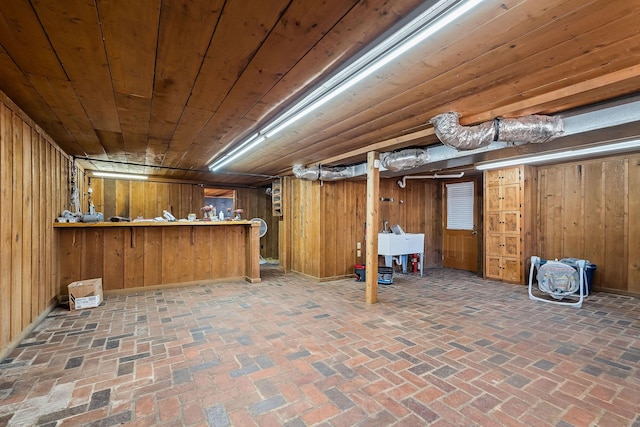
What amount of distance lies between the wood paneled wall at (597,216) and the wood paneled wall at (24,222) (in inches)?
307

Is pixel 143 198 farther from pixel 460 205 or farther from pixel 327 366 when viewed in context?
pixel 460 205

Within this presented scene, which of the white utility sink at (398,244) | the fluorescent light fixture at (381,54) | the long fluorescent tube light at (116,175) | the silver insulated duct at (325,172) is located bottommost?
the white utility sink at (398,244)

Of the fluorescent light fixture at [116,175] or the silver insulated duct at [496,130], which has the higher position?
the fluorescent light fixture at [116,175]

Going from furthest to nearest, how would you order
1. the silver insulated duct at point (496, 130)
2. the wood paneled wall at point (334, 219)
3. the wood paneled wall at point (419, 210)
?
the wood paneled wall at point (419, 210) < the wood paneled wall at point (334, 219) < the silver insulated duct at point (496, 130)

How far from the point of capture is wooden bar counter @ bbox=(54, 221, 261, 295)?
448 centimetres

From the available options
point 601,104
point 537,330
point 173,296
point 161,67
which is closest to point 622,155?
point 601,104

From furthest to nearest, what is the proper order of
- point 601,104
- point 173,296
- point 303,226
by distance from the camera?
point 303,226 → point 173,296 → point 601,104

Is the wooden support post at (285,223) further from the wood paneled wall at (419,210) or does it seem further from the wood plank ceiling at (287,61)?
the wood plank ceiling at (287,61)

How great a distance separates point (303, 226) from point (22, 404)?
4.90 m

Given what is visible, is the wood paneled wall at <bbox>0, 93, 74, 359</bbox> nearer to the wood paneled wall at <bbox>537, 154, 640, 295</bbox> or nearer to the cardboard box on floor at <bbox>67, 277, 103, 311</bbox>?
the cardboard box on floor at <bbox>67, 277, 103, 311</bbox>

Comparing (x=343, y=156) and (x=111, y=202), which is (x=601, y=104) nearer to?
(x=343, y=156)

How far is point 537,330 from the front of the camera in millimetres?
3221

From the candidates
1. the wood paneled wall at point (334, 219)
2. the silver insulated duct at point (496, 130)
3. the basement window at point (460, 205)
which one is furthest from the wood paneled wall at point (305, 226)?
the basement window at point (460, 205)

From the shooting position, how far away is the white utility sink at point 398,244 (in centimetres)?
598
